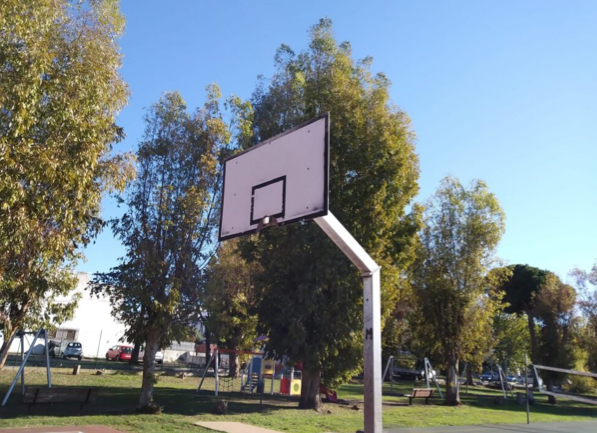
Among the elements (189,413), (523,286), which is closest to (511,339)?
(523,286)

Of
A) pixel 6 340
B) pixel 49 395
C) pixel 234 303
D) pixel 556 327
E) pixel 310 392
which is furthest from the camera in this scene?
pixel 556 327

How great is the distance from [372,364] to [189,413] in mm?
11430

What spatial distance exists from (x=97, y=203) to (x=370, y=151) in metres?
10.7

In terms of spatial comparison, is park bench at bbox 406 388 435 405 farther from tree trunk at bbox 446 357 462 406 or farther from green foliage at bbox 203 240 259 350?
green foliage at bbox 203 240 259 350

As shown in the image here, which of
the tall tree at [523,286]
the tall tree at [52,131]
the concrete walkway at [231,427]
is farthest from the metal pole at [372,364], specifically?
A: the tall tree at [523,286]

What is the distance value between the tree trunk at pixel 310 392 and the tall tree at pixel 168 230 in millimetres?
5221

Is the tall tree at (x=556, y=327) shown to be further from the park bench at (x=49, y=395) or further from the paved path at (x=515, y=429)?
the park bench at (x=49, y=395)

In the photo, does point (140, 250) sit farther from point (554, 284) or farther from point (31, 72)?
point (554, 284)

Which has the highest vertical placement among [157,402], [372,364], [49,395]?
[372,364]

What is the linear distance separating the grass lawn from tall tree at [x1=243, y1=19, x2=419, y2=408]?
6.99ft

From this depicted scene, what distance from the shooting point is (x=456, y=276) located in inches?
1125

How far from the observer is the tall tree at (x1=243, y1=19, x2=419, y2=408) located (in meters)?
18.5

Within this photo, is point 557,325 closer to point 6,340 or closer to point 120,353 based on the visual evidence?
point 120,353

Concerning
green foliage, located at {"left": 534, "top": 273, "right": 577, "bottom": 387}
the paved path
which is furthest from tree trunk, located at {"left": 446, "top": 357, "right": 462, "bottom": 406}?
green foliage, located at {"left": 534, "top": 273, "right": 577, "bottom": 387}
